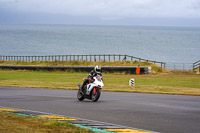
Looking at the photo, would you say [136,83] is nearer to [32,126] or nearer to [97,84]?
[97,84]

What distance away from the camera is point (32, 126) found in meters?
10.2

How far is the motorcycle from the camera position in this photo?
17109 millimetres

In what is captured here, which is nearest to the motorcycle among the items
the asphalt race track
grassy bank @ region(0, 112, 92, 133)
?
the asphalt race track

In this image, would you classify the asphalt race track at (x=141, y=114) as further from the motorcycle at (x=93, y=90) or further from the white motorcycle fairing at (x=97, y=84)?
the motorcycle at (x=93, y=90)

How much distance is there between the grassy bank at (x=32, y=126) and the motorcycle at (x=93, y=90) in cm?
585

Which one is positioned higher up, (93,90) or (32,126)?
(93,90)

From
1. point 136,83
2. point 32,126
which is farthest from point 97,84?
point 136,83

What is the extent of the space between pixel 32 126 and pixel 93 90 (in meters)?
7.72

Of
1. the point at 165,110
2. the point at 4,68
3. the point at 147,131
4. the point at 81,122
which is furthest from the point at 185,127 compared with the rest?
the point at 4,68

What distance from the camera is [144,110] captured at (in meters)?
14.1

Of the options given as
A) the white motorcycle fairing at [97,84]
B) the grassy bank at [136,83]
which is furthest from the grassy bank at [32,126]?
the grassy bank at [136,83]

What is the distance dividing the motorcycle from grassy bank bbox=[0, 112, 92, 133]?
5.85m

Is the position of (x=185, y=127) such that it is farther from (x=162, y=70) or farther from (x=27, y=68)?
(x=27, y=68)

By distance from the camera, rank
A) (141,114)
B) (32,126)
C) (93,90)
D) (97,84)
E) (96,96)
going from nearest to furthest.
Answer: (32,126) → (141,114) → (97,84) → (96,96) → (93,90)
